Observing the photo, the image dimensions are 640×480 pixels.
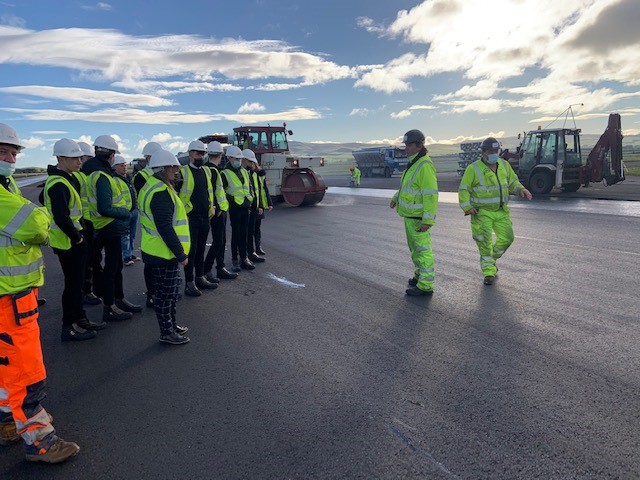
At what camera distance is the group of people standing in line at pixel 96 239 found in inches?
112

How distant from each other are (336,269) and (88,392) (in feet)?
14.6

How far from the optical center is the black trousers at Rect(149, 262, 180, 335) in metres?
4.57

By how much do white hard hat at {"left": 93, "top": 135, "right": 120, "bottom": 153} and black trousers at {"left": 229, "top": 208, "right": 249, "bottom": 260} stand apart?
8.31 ft

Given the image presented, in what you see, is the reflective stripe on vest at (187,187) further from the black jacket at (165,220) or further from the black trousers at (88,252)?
the black jacket at (165,220)

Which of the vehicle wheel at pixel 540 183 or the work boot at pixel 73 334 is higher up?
the vehicle wheel at pixel 540 183

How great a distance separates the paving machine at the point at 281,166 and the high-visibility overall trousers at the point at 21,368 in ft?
46.2

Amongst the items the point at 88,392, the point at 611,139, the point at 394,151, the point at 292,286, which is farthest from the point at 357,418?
the point at 394,151

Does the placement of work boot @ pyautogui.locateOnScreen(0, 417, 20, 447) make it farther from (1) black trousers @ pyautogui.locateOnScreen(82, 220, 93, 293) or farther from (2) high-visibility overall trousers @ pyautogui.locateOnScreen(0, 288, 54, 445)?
(1) black trousers @ pyautogui.locateOnScreen(82, 220, 93, 293)

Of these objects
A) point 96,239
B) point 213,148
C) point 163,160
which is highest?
point 213,148

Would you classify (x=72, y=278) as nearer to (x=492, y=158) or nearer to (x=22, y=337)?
(x=22, y=337)

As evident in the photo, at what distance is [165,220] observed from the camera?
173 inches

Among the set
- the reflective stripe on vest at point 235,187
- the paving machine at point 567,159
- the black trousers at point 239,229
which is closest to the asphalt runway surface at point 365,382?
the black trousers at point 239,229

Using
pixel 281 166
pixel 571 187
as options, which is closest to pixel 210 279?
pixel 281 166

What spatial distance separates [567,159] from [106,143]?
60.8 ft
